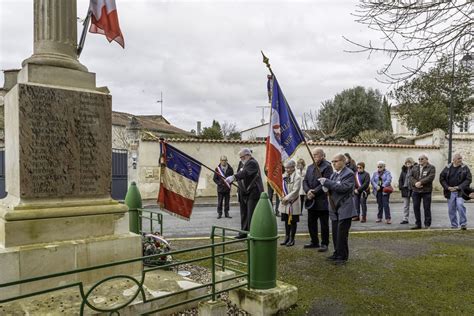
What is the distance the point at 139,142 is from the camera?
17.0m

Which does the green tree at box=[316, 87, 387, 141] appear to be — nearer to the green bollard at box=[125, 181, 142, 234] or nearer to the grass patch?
the grass patch

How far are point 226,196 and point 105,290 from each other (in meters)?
7.63

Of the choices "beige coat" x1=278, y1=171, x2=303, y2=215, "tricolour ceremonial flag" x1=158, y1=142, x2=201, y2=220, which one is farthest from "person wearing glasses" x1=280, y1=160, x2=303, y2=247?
"tricolour ceremonial flag" x1=158, y1=142, x2=201, y2=220

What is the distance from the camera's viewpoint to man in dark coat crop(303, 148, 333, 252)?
23.1ft

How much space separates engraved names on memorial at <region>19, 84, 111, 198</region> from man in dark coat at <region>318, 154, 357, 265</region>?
3357 mm

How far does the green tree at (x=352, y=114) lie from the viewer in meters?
37.1

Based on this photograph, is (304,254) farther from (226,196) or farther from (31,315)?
(226,196)

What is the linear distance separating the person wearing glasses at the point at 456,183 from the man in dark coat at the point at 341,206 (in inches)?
157

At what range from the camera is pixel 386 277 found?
546 centimetres

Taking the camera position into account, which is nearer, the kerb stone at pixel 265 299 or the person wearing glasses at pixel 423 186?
the kerb stone at pixel 265 299

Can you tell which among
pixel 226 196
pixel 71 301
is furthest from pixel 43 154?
pixel 226 196

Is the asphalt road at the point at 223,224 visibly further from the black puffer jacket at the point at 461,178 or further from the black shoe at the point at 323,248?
the black shoe at the point at 323,248

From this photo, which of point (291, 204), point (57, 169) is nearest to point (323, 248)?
point (291, 204)

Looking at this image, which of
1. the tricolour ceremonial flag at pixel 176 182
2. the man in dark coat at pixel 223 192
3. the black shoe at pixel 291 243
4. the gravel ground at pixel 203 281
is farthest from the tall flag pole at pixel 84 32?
the man in dark coat at pixel 223 192
